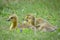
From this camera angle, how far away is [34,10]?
1129cm

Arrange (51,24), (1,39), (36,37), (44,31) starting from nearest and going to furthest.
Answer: (1,39), (36,37), (44,31), (51,24)

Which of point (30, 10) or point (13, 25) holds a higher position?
point (30, 10)

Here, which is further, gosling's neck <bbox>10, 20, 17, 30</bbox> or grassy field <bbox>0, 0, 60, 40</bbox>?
gosling's neck <bbox>10, 20, 17, 30</bbox>

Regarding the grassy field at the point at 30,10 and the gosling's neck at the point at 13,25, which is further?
the gosling's neck at the point at 13,25

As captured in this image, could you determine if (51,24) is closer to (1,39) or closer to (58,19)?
(58,19)

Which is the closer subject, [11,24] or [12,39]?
[12,39]

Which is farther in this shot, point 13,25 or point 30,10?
point 30,10

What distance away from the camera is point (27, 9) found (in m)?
11.3

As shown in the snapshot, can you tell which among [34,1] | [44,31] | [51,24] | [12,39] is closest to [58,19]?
[51,24]

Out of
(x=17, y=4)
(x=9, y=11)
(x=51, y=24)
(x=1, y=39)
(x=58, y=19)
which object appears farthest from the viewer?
(x=17, y=4)

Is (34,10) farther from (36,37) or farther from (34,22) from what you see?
(36,37)

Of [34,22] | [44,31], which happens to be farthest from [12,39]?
[34,22]

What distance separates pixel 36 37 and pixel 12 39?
0.72 meters

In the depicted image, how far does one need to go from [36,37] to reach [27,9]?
3.97 meters
